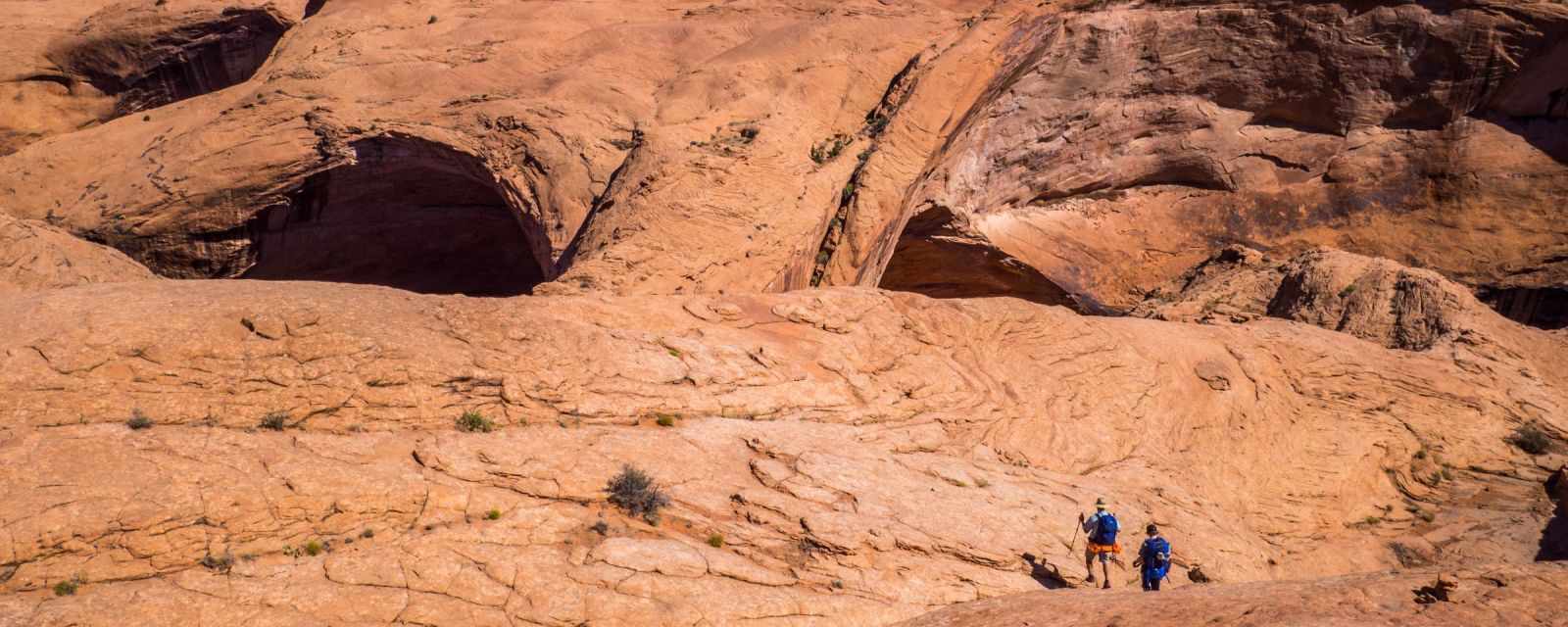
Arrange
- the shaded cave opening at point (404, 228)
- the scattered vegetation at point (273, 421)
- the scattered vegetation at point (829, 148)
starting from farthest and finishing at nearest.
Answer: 1. the shaded cave opening at point (404, 228)
2. the scattered vegetation at point (829, 148)
3. the scattered vegetation at point (273, 421)

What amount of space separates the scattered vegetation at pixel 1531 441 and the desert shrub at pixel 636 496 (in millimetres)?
12231

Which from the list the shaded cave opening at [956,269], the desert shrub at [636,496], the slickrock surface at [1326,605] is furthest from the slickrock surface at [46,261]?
the slickrock surface at [1326,605]

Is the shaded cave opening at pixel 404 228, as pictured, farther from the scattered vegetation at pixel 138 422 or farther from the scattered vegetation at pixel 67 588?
the scattered vegetation at pixel 67 588

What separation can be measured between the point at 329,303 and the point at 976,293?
534 inches

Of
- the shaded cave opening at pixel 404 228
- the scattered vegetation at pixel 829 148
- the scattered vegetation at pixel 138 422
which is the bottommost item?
the shaded cave opening at pixel 404 228

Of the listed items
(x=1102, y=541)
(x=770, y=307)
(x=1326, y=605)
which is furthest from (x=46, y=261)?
(x=1326, y=605)

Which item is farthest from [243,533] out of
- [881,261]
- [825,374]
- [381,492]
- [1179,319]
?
[1179,319]

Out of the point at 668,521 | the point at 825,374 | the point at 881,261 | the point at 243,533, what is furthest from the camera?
the point at 881,261

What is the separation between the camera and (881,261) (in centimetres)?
1752

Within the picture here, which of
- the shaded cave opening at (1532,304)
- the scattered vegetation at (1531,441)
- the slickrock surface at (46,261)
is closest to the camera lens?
the slickrock surface at (46,261)

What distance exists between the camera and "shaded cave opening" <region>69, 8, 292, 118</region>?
24.5 metres

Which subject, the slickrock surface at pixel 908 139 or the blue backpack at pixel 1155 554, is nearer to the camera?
the blue backpack at pixel 1155 554

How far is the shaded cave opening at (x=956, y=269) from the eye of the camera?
1942 centimetres

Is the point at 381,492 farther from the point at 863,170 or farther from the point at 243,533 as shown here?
the point at 863,170
